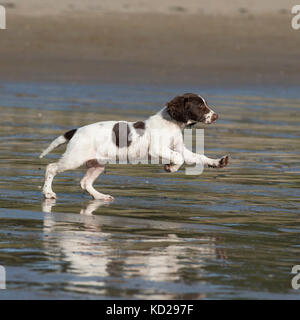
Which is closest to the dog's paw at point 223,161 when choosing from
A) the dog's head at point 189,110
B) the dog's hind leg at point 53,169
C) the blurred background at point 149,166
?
the blurred background at point 149,166

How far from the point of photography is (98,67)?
26.2 metres

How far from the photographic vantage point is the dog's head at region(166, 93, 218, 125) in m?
10.8

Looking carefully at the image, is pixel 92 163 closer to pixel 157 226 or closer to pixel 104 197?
pixel 104 197

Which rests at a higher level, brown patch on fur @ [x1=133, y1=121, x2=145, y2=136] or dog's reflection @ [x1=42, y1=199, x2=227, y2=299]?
brown patch on fur @ [x1=133, y1=121, x2=145, y2=136]

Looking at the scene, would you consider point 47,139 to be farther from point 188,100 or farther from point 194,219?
point 194,219

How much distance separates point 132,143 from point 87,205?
90cm

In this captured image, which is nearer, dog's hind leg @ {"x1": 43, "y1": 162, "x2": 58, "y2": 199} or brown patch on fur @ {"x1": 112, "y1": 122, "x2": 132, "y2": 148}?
dog's hind leg @ {"x1": 43, "y1": 162, "x2": 58, "y2": 199}

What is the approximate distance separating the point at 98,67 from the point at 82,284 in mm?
19439

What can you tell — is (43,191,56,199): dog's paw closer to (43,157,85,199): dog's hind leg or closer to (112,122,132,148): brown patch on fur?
(43,157,85,199): dog's hind leg

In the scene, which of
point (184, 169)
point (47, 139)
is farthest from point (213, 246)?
point (47, 139)

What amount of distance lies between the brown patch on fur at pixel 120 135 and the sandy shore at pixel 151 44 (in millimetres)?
13990

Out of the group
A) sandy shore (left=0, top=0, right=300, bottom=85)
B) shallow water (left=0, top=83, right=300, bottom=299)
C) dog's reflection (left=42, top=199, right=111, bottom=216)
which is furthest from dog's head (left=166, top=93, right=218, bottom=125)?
sandy shore (left=0, top=0, right=300, bottom=85)

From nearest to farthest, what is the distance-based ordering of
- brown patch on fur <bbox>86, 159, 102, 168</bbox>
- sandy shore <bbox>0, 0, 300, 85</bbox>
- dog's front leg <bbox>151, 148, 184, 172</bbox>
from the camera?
dog's front leg <bbox>151, 148, 184, 172</bbox>, brown patch on fur <bbox>86, 159, 102, 168</bbox>, sandy shore <bbox>0, 0, 300, 85</bbox>

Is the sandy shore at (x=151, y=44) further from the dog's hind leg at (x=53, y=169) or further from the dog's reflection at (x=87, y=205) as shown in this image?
the dog's reflection at (x=87, y=205)
